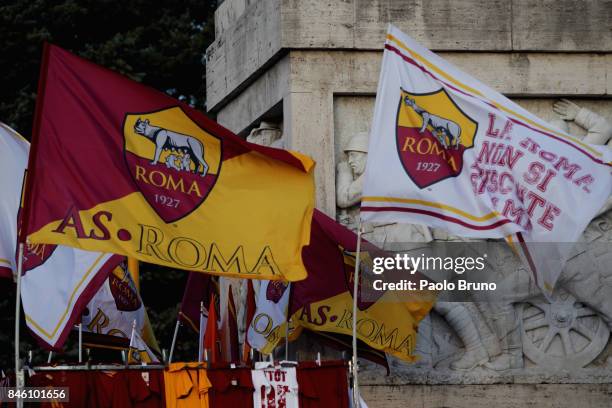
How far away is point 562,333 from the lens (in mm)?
18859

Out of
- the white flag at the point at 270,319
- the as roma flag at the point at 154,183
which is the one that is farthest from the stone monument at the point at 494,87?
the as roma flag at the point at 154,183

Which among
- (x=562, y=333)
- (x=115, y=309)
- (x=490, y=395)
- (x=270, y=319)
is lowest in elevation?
(x=490, y=395)

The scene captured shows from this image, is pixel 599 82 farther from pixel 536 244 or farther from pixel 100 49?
pixel 100 49

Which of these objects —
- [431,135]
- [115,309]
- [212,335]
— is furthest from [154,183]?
[115,309]

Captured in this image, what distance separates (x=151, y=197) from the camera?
619 inches

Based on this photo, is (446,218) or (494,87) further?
(494,87)

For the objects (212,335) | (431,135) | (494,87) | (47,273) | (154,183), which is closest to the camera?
(154,183)

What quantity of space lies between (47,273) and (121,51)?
18616 mm

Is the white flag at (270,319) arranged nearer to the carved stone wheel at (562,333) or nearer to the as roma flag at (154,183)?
the as roma flag at (154,183)

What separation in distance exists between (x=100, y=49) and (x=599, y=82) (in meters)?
18.0

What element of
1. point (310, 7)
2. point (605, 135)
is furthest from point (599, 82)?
point (310, 7)

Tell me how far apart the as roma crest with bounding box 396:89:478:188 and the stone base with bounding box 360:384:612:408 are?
3.28m

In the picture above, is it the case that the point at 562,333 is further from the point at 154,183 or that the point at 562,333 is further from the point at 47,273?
the point at 47,273

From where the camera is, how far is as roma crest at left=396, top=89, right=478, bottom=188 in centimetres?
1606
